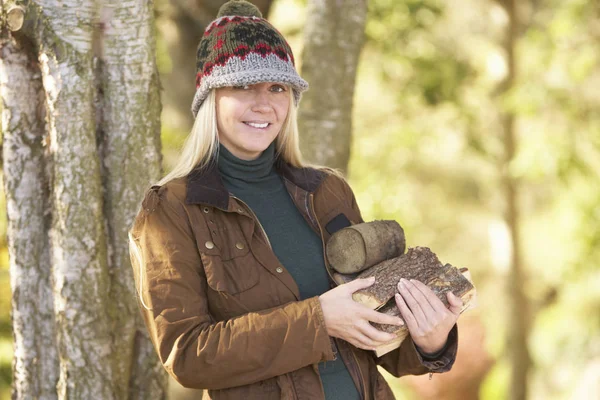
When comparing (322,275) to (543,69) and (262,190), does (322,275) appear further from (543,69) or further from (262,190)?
(543,69)

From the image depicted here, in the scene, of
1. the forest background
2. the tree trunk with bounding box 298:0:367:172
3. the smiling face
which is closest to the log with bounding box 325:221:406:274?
the smiling face

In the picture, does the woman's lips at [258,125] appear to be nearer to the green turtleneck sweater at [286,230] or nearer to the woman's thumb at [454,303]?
the green turtleneck sweater at [286,230]

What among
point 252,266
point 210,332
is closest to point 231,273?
point 252,266

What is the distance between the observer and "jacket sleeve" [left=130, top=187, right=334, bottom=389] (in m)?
1.91

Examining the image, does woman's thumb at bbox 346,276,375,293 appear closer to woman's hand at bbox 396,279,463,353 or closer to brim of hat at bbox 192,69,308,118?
woman's hand at bbox 396,279,463,353

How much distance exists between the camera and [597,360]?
8945 millimetres

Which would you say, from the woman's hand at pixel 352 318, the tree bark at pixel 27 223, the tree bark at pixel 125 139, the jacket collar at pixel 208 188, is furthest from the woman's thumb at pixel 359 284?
the tree bark at pixel 27 223

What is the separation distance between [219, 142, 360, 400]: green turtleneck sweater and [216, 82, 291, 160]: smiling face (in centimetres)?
7

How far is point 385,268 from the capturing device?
2.18 metres

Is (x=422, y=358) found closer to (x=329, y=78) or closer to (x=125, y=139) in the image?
(x=125, y=139)

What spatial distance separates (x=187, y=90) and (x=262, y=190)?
3.92m

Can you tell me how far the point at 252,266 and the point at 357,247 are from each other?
0.35m

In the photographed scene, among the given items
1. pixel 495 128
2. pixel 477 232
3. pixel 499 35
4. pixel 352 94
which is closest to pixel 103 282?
pixel 352 94

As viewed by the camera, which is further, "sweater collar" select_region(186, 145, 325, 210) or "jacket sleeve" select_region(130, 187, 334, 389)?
"sweater collar" select_region(186, 145, 325, 210)
